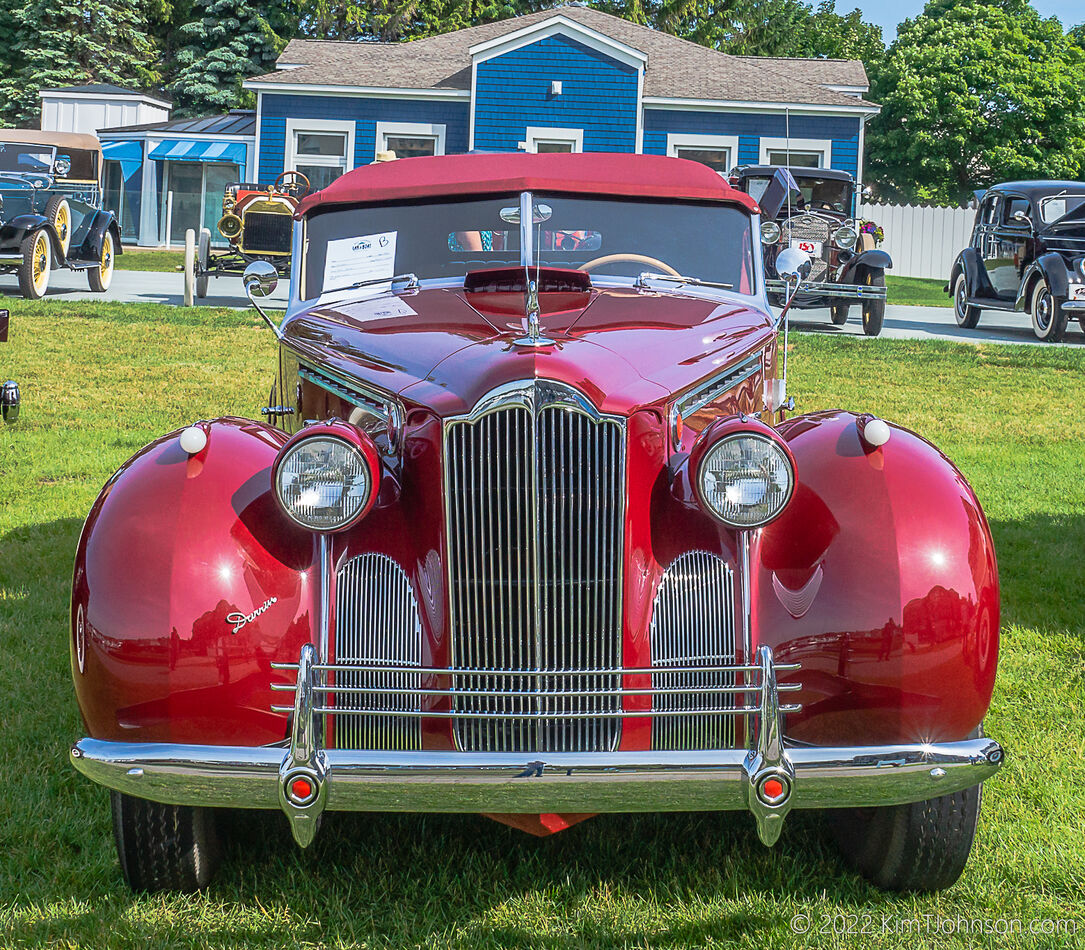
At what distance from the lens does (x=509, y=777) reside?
2.38 meters

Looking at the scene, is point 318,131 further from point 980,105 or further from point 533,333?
point 980,105

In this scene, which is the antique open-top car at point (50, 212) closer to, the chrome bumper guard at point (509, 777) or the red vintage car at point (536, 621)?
the red vintage car at point (536, 621)

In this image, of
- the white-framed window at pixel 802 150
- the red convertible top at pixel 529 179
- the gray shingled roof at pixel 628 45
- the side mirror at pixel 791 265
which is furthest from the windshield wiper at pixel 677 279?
the white-framed window at pixel 802 150

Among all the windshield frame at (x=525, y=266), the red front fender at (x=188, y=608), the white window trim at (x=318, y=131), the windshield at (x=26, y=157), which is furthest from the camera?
the white window trim at (x=318, y=131)

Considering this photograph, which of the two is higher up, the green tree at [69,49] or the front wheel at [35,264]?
the green tree at [69,49]

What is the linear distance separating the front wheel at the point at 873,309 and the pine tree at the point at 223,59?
2762cm

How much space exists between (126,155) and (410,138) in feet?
32.0

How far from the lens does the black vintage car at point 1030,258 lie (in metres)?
15.2

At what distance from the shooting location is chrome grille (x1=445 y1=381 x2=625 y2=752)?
8.50ft

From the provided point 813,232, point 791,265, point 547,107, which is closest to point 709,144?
point 547,107

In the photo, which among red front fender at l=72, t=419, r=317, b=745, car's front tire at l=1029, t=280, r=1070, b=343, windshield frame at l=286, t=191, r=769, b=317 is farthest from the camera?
car's front tire at l=1029, t=280, r=1070, b=343

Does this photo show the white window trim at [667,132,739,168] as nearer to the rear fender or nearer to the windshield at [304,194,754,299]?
the rear fender

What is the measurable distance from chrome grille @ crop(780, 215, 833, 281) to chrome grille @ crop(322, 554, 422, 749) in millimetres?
14554

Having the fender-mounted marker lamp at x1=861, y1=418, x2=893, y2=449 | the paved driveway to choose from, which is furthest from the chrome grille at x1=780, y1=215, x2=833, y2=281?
the fender-mounted marker lamp at x1=861, y1=418, x2=893, y2=449
